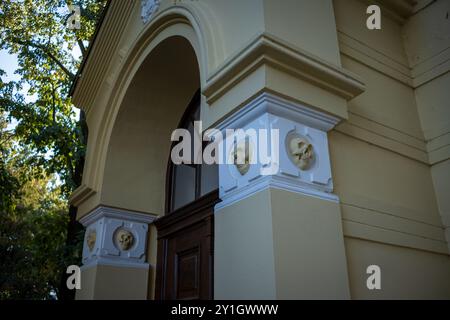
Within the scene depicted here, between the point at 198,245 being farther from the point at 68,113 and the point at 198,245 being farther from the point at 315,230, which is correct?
the point at 68,113

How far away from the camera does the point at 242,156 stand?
9.12 ft

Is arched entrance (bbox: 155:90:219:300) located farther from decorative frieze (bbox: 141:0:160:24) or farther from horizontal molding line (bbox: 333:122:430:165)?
horizontal molding line (bbox: 333:122:430:165)

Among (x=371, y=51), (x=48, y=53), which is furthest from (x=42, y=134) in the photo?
(x=371, y=51)

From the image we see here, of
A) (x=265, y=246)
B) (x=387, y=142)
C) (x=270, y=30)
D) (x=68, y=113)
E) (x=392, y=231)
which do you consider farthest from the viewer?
(x=68, y=113)

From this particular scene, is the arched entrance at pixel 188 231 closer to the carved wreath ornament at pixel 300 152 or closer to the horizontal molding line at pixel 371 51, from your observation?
the carved wreath ornament at pixel 300 152

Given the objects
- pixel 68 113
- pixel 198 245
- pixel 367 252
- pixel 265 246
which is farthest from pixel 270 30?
pixel 68 113

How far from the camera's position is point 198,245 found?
437cm

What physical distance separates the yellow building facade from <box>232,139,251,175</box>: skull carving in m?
0.08

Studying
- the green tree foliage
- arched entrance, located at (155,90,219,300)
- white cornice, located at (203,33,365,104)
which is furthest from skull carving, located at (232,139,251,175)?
the green tree foliage

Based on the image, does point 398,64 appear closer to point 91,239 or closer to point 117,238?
point 117,238

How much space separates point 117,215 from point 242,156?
273 cm

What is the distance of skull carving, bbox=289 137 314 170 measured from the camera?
2.75 meters
